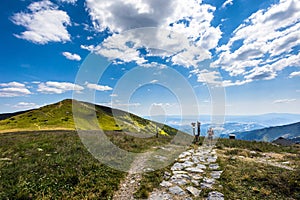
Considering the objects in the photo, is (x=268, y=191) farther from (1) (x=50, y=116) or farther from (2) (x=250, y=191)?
(1) (x=50, y=116)

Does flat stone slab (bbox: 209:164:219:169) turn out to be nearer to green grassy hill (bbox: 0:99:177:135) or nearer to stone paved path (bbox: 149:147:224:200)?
stone paved path (bbox: 149:147:224:200)

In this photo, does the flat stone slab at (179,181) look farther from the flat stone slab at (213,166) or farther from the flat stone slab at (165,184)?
the flat stone slab at (213,166)

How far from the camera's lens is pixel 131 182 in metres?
11.2

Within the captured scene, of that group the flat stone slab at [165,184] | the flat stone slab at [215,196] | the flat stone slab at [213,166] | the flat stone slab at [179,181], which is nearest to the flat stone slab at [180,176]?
the flat stone slab at [179,181]

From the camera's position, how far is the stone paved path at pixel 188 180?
31.0 feet

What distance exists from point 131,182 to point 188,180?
135 inches

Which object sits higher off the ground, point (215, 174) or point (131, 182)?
point (215, 174)

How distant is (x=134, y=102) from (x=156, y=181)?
677 inches

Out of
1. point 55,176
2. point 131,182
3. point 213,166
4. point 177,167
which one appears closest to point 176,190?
point 131,182

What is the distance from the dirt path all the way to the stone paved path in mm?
1229

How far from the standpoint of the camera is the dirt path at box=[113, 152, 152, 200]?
958 cm

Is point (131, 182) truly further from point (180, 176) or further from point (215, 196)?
point (215, 196)

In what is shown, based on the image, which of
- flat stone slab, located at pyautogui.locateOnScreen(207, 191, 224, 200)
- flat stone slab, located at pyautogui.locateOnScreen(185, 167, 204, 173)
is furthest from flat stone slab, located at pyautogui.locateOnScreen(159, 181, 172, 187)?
flat stone slab, located at pyautogui.locateOnScreen(185, 167, 204, 173)

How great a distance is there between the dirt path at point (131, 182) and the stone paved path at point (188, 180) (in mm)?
1229
